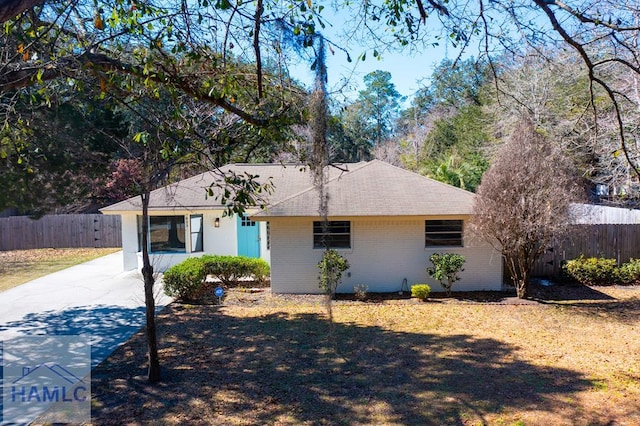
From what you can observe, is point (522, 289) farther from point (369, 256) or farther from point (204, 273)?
point (204, 273)

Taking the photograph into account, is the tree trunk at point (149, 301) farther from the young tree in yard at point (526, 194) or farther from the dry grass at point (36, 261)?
the dry grass at point (36, 261)

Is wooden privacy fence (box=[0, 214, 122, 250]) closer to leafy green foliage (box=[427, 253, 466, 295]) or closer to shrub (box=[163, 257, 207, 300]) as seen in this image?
shrub (box=[163, 257, 207, 300])

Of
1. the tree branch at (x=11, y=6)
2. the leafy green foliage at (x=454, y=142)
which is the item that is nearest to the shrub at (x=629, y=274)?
the leafy green foliage at (x=454, y=142)

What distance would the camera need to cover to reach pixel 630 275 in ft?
45.1

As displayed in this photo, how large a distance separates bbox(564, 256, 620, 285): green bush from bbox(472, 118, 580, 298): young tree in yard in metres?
3.13

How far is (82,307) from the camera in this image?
1111 cm

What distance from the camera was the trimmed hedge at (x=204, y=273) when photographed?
A: 11.7m

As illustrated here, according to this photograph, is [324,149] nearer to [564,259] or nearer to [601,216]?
[564,259]

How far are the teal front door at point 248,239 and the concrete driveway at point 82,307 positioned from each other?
3422 millimetres

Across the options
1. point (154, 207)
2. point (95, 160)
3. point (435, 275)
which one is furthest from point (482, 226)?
point (154, 207)

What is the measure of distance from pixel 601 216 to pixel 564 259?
24.6 feet

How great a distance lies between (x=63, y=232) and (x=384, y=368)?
71.4 ft

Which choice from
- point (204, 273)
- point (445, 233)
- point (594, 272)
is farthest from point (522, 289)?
point (204, 273)

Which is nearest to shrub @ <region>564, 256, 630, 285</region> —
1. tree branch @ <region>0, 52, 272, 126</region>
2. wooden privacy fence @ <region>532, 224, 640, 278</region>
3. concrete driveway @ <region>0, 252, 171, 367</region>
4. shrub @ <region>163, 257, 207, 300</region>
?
wooden privacy fence @ <region>532, 224, 640, 278</region>
